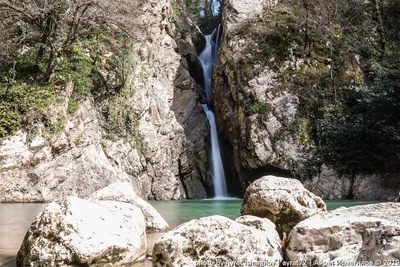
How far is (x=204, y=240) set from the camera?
373 cm

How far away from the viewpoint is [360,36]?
21.8m

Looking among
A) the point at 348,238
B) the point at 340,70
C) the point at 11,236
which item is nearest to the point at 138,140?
the point at 340,70

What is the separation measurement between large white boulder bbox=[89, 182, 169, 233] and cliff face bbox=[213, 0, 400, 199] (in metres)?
12.1

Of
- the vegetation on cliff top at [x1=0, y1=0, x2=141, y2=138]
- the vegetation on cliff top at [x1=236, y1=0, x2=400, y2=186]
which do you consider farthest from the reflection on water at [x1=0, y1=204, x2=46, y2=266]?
the vegetation on cliff top at [x1=236, y1=0, x2=400, y2=186]

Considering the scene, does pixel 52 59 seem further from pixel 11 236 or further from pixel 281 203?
pixel 281 203

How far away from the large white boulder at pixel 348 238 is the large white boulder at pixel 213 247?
0.32 meters

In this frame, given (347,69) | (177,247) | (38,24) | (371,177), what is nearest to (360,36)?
(347,69)

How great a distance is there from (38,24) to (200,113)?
427 inches

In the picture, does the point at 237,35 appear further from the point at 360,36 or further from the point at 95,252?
the point at 95,252

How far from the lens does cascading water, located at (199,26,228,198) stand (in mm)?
21359

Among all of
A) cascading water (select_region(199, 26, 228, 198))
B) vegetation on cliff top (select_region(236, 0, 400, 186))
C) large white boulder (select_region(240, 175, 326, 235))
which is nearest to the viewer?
large white boulder (select_region(240, 175, 326, 235))

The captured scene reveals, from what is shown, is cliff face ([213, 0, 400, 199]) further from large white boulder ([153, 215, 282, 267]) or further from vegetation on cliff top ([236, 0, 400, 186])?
large white boulder ([153, 215, 282, 267])

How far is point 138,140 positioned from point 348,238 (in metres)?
16.4

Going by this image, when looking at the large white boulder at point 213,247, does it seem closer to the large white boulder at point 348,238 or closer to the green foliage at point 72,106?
the large white boulder at point 348,238
